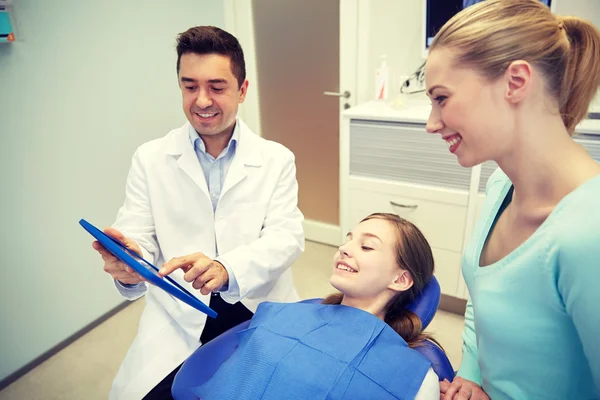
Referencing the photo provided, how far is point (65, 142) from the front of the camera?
187 centimetres

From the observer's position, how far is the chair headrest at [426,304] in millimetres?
1102

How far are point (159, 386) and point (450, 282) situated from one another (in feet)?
5.02

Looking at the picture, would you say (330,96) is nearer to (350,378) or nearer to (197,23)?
(197,23)

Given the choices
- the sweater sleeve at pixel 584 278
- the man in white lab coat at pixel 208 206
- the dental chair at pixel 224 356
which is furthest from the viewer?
the man in white lab coat at pixel 208 206

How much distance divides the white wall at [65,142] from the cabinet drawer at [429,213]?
4.17ft

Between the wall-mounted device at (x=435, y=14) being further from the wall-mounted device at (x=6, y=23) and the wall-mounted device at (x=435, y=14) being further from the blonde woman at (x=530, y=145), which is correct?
the wall-mounted device at (x=6, y=23)

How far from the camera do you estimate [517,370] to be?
0.76 meters

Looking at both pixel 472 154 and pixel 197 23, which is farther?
pixel 197 23

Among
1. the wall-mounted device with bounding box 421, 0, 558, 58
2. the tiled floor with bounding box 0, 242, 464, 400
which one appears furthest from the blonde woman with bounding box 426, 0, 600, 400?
the wall-mounted device with bounding box 421, 0, 558, 58

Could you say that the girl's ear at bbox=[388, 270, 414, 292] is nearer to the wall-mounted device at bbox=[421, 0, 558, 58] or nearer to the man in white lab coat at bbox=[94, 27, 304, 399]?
the man in white lab coat at bbox=[94, 27, 304, 399]

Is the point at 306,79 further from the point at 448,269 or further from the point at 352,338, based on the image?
the point at 352,338

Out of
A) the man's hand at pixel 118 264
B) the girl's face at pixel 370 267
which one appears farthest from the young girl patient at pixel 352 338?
the man's hand at pixel 118 264

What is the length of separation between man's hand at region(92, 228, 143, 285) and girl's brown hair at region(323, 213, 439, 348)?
67cm

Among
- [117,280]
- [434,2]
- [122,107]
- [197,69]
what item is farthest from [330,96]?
[117,280]
